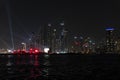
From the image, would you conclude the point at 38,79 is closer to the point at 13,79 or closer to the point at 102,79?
the point at 13,79

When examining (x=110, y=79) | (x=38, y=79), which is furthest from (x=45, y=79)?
(x=110, y=79)

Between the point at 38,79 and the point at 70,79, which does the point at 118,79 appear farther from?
the point at 38,79

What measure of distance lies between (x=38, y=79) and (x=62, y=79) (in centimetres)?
512

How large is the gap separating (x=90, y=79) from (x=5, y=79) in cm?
1779

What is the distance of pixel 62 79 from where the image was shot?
55.8 meters

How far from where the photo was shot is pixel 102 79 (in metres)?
56.0

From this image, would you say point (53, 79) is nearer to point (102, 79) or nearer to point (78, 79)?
point (78, 79)

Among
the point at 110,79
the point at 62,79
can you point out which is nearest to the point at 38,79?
the point at 62,79

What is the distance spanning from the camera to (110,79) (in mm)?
56312

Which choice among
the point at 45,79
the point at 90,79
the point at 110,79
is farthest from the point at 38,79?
the point at 110,79

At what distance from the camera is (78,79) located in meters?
56.4

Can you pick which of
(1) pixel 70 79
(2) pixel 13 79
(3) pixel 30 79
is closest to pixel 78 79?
(1) pixel 70 79

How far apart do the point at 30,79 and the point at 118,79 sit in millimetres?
18362

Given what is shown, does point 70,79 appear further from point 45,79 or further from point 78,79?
point 45,79
